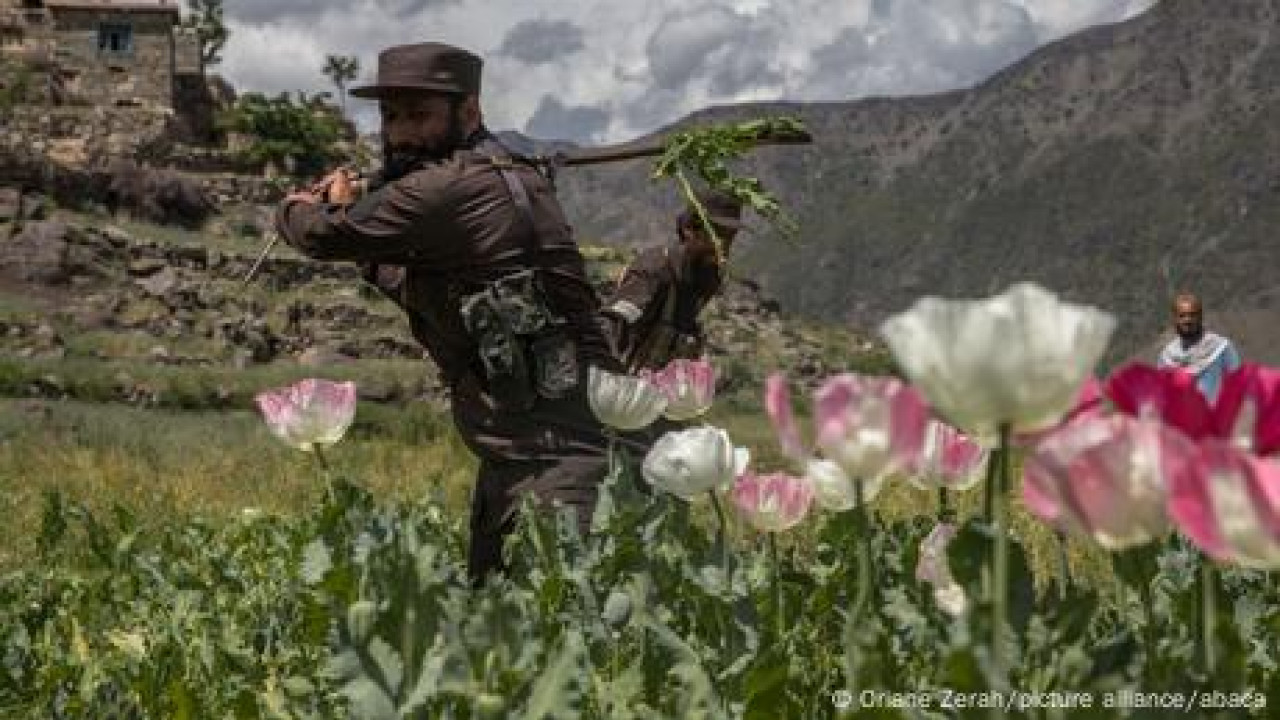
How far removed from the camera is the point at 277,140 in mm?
49812

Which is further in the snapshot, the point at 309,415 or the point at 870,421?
the point at 309,415

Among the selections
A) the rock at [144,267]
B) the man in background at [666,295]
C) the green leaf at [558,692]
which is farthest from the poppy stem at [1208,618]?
the rock at [144,267]

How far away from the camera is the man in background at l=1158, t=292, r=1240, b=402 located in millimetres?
9062

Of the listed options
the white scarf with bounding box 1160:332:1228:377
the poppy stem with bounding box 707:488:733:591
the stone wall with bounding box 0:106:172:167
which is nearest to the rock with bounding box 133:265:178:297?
the stone wall with bounding box 0:106:172:167

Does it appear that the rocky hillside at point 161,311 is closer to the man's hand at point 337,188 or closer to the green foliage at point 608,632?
the man's hand at point 337,188

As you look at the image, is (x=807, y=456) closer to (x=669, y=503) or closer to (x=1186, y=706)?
(x=1186, y=706)

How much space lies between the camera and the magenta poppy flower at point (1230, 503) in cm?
115

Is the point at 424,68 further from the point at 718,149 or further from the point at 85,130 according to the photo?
the point at 85,130

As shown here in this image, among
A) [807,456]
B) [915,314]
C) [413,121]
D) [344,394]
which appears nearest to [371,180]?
[413,121]

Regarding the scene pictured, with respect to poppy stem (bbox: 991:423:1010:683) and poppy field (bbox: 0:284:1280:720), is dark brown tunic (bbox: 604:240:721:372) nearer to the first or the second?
poppy field (bbox: 0:284:1280:720)

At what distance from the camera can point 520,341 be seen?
4129mm

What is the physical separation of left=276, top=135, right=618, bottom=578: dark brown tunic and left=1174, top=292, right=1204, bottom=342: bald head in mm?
6192

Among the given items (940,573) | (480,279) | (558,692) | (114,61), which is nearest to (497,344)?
(480,279)

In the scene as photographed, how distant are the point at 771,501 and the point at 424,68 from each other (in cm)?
212
